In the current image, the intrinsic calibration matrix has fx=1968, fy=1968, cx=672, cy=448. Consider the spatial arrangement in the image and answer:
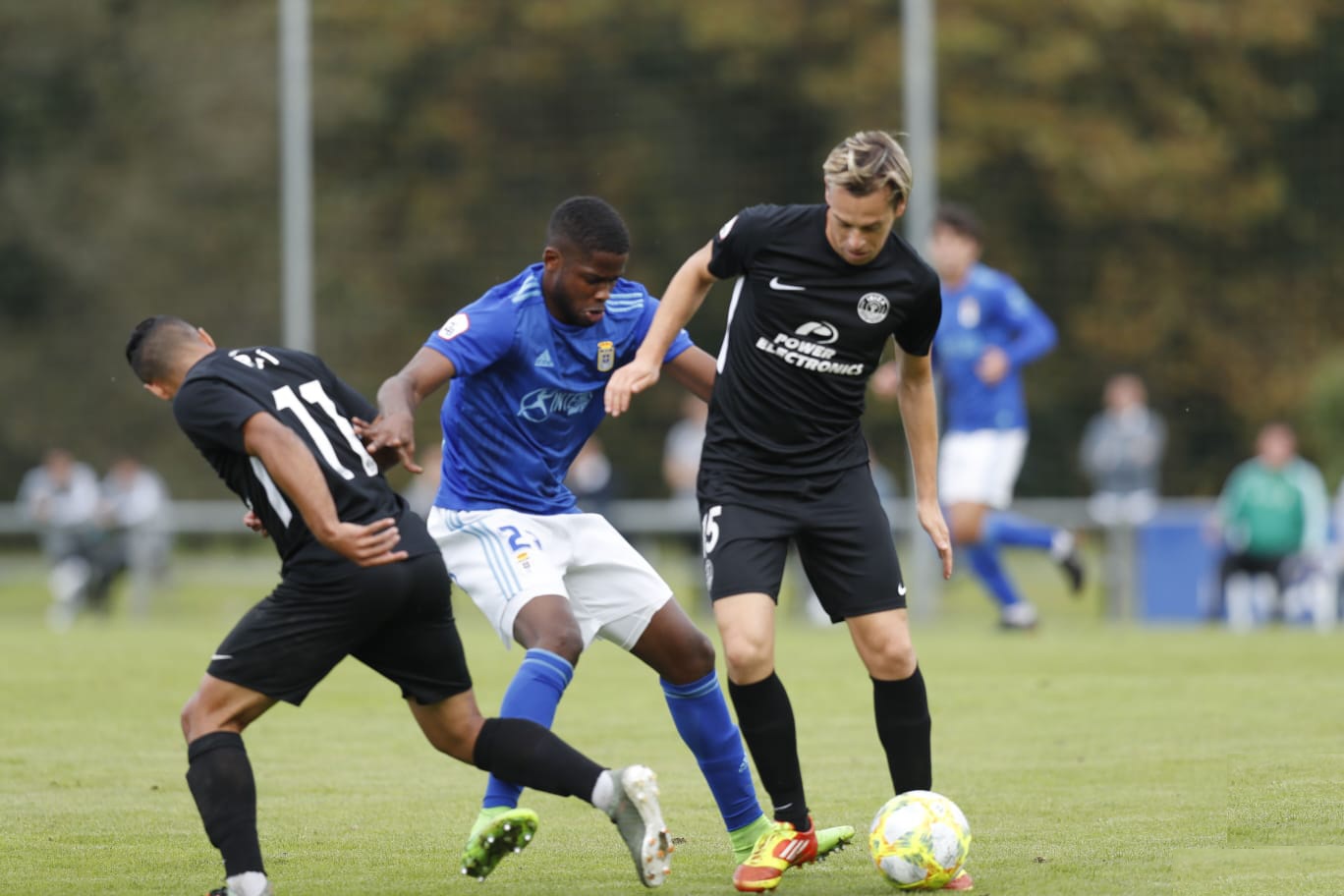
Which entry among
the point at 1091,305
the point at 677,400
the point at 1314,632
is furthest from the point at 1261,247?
the point at 1314,632

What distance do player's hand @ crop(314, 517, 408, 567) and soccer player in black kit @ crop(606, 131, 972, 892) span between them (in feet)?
2.62

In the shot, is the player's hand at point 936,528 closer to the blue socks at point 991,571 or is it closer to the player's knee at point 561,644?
the player's knee at point 561,644

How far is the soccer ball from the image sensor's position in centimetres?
541

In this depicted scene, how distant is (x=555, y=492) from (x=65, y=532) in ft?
52.2

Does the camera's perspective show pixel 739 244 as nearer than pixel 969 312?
Yes

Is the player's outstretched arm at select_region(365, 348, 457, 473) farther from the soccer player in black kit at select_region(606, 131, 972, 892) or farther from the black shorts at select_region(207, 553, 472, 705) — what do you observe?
the soccer player in black kit at select_region(606, 131, 972, 892)

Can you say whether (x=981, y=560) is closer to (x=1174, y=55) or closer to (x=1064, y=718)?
(x=1064, y=718)

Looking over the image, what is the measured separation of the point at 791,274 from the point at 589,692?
17.2 feet

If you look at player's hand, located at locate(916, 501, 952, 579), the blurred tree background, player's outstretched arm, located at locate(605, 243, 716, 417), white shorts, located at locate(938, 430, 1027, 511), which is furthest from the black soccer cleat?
the blurred tree background

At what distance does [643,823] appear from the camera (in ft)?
17.2

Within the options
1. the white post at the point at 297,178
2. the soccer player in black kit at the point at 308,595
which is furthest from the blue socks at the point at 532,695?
the white post at the point at 297,178

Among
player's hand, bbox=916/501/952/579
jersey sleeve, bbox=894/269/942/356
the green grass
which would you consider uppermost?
jersey sleeve, bbox=894/269/942/356

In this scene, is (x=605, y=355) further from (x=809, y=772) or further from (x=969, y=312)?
(x=969, y=312)

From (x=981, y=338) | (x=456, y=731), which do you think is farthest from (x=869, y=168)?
(x=981, y=338)
